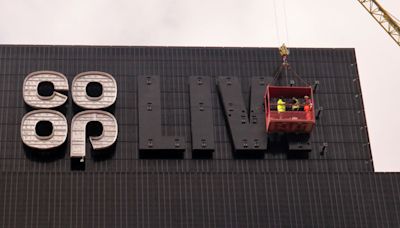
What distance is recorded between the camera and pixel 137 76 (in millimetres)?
143125

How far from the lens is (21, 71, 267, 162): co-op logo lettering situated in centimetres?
13488

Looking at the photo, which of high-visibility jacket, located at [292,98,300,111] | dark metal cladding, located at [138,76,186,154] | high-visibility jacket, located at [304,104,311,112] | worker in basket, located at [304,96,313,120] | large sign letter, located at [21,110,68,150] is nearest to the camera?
large sign letter, located at [21,110,68,150]

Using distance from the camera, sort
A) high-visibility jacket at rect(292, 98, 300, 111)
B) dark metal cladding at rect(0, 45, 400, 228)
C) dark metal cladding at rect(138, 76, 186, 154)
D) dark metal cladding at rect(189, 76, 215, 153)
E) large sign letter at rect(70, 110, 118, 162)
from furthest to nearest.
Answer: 1. dark metal cladding at rect(189, 76, 215, 153)
2. high-visibility jacket at rect(292, 98, 300, 111)
3. dark metal cladding at rect(138, 76, 186, 154)
4. large sign letter at rect(70, 110, 118, 162)
5. dark metal cladding at rect(0, 45, 400, 228)

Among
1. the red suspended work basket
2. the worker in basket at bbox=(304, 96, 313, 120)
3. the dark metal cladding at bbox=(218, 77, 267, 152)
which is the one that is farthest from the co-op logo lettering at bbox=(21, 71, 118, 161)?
the worker in basket at bbox=(304, 96, 313, 120)

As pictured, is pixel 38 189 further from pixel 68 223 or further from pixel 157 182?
pixel 157 182

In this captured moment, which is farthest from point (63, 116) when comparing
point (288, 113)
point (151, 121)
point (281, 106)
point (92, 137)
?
point (288, 113)

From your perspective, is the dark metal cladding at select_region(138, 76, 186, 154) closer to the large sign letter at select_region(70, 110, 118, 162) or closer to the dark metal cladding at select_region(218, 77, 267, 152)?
the large sign letter at select_region(70, 110, 118, 162)

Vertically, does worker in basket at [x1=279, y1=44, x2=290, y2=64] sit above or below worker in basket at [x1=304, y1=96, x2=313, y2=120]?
above

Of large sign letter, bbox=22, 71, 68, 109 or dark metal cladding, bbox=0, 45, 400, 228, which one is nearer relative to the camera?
dark metal cladding, bbox=0, 45, 400, 228

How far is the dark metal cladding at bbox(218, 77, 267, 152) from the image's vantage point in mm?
136750

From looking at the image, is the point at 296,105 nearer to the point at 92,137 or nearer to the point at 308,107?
the point at 308,107

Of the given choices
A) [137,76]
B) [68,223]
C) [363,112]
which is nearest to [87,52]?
[137,76]

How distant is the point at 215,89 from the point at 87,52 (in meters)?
18.7

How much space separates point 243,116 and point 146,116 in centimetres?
1311
